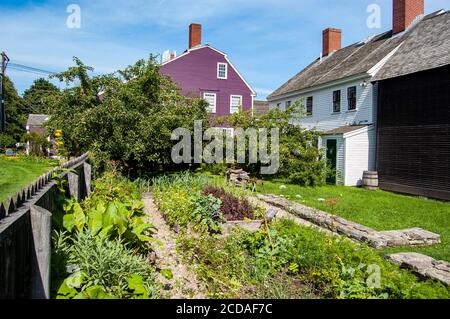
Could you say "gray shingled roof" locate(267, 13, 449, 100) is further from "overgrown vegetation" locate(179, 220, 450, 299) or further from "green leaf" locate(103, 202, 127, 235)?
"green leaf" locate(103, 202, 127, 235)

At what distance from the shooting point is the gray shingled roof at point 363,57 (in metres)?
17.3

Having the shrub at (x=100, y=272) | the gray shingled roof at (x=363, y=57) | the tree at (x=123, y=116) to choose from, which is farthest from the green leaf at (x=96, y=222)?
the gray shingled roof at (x=363, y=57)

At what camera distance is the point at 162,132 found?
41.2 ft

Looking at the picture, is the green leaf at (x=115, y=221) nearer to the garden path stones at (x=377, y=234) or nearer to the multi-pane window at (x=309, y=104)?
the garden path stones at (x=377, y=234)

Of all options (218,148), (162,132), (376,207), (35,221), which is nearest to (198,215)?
(35,221)

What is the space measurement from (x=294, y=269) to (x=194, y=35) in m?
29.8

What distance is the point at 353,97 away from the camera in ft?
65.7

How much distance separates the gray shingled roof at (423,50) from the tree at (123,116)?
8916 mm

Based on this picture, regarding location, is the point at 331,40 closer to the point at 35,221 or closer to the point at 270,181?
the point at 270,181

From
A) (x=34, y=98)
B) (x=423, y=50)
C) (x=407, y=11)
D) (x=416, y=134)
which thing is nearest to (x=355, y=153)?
(x=416, y=134)

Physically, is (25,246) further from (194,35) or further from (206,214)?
(194,35)

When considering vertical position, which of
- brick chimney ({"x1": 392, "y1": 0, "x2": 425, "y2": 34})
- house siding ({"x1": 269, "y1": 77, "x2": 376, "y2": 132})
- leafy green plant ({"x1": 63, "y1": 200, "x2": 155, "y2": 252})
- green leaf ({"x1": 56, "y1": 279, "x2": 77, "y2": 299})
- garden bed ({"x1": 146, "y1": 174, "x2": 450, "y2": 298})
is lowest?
garden bed ({"x1": 146, "y1": 174, "x2": 450, "y2": 298})

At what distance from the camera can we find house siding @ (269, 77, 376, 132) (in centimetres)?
1873

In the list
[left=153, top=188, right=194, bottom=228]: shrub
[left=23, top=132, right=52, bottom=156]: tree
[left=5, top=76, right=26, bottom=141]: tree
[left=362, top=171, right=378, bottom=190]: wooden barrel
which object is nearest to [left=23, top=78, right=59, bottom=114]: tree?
[left=5, top=76, right=26, bottom=141]: tree
